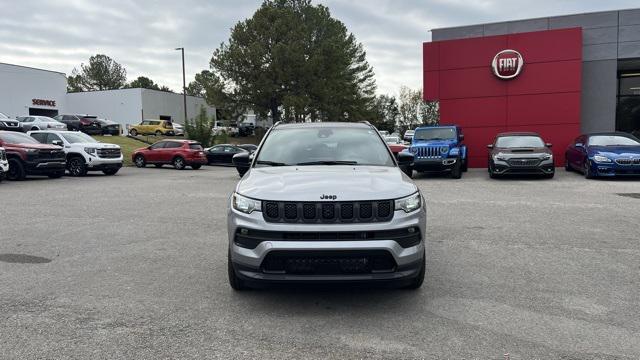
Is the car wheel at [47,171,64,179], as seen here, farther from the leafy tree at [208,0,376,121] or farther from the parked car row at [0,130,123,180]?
the leafy tree at [208,0,376,121]

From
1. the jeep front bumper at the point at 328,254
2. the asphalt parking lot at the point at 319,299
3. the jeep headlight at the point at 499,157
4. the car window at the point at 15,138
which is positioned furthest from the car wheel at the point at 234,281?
the car window at the point at 15,138

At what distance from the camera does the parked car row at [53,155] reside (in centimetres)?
1764

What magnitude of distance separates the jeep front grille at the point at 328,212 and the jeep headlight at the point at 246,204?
0.14 metres

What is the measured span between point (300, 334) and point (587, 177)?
15374mm

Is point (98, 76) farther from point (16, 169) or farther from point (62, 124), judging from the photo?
point (16, 169)

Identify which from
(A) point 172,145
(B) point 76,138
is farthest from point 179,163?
(B) point 76,138

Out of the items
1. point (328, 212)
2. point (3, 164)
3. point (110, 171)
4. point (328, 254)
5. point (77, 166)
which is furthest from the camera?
point (110, 171)

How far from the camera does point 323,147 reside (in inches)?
222

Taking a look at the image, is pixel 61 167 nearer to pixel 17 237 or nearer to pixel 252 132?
pixel 17 237

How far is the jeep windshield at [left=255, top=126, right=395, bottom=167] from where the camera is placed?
5.45m

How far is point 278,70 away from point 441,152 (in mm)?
31710

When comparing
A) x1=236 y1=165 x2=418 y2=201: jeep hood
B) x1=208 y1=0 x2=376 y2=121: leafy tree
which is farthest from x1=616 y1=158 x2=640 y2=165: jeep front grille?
x1=208 y1=0 x2=376 y2=121: leafy tree

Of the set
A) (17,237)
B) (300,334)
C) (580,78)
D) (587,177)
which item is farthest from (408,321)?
(580,78)

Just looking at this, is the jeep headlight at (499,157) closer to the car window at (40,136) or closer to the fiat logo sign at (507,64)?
the fiat logo sign at (507,64)
